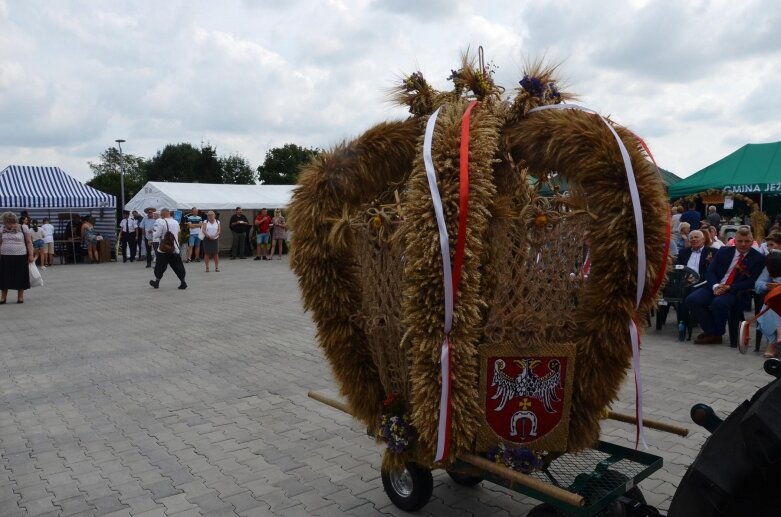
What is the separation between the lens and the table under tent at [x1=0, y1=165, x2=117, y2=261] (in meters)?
21.5

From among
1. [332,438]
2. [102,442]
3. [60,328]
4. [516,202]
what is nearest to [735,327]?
[332,438]

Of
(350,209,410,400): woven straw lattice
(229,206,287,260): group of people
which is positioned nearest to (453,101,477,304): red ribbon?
(350,209,410,400): woven straw lattice

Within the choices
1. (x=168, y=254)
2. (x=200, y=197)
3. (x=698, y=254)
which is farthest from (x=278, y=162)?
(x=698, y=254)

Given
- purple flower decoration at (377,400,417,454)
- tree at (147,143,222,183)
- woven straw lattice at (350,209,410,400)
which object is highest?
tree at (147,143,222,183)

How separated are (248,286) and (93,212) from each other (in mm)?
11714

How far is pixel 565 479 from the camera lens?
137 inches

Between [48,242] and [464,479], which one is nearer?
[464,479]

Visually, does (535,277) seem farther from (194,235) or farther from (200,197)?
(200,197)

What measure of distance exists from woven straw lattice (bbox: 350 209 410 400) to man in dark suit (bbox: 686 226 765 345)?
250 inches

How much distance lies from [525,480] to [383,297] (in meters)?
1.10

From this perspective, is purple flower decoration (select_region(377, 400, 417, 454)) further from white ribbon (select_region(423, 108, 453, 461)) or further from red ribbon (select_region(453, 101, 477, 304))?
red ribbon (select_region(453, 101, 477, 304))

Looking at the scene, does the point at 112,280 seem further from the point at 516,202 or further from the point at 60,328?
the point at 516,202

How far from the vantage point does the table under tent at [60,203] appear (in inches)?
846

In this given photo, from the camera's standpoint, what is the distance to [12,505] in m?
3.88
